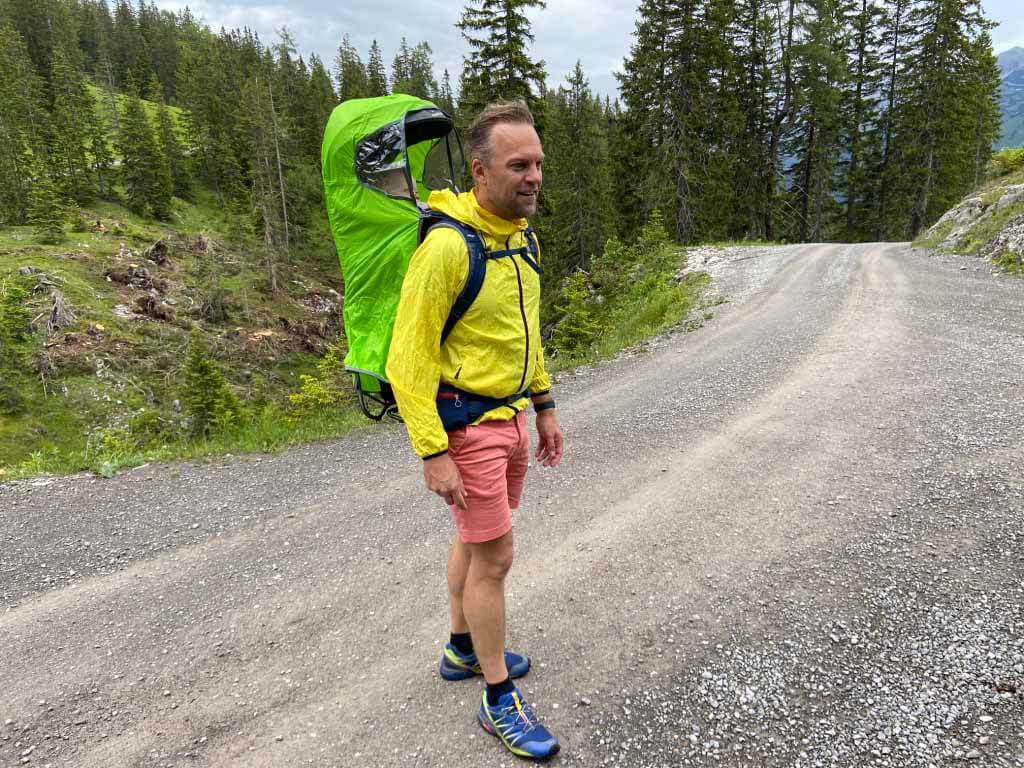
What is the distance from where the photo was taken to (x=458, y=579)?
8.22 feet

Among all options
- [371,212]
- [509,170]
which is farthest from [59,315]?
[509,170]

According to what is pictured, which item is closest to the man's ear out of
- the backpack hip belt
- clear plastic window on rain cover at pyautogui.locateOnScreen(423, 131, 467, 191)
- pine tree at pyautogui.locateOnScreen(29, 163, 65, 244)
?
clear plastic window on rain cover at pyautogui.locateOnScreen(423, 131, 467, 191)

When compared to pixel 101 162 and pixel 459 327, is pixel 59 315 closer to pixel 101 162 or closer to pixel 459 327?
pixel 459 327

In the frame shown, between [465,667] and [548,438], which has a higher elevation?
[548,438]

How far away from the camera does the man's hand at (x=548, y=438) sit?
2.70 meters

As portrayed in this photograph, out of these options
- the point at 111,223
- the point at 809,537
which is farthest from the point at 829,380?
the point at 111,223

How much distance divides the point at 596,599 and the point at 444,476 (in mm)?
1679

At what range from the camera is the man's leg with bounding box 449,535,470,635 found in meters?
2.47

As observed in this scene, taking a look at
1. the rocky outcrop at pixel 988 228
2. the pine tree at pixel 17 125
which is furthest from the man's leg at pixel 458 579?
the pine tree at pixel 17 125

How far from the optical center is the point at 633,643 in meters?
2.78

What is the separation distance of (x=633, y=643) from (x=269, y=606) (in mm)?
2171

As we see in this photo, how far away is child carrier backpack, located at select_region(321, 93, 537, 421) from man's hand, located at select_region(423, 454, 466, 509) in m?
0.40

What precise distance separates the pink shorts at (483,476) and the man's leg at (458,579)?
0.35 meters

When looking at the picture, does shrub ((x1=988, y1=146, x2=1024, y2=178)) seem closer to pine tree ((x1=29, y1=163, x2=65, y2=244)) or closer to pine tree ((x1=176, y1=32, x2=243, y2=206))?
pine tree ((x1=29, y1=163, x2=65, y2=244))
